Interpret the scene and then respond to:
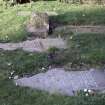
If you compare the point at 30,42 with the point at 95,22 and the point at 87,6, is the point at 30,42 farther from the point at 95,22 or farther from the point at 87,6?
the point at 87,6

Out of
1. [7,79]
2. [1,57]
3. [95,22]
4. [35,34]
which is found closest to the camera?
[7,79]

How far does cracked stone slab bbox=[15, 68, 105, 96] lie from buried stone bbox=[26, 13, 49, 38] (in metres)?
1.96

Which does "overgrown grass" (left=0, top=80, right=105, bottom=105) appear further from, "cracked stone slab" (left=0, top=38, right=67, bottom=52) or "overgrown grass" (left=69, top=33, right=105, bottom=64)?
"cracked stone slab" (left=0, top=38, right=67, bottom=52)

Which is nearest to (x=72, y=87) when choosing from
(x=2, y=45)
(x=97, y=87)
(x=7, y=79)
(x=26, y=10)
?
(x=97, y=87)

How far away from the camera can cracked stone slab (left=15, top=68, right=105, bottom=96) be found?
6.08 metres

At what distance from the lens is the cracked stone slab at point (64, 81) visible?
20.0ft

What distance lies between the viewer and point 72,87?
6105 millimetres

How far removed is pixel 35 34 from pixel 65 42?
774 millimetres

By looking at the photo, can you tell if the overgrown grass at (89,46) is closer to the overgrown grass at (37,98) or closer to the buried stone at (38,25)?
the buried stone at (38,25)

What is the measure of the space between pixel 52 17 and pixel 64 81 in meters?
3.44

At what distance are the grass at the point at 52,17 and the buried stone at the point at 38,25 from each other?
152mm

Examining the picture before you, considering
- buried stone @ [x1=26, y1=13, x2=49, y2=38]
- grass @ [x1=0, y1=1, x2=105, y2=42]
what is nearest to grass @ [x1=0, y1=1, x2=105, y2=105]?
grass @ [x1=0, y1=1, x2=105, y2=42]

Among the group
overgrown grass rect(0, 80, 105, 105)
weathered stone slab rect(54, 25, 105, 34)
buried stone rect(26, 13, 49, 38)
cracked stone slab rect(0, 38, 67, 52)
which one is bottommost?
overgrown grass rect(0, 80, 105, 105)

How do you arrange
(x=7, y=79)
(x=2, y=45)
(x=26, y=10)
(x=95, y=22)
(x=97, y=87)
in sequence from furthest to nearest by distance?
(x=26, y=10) → (x=95, y=22) → (x=2, y=45) → (x=7, y=79) → (x=97, y=87)
